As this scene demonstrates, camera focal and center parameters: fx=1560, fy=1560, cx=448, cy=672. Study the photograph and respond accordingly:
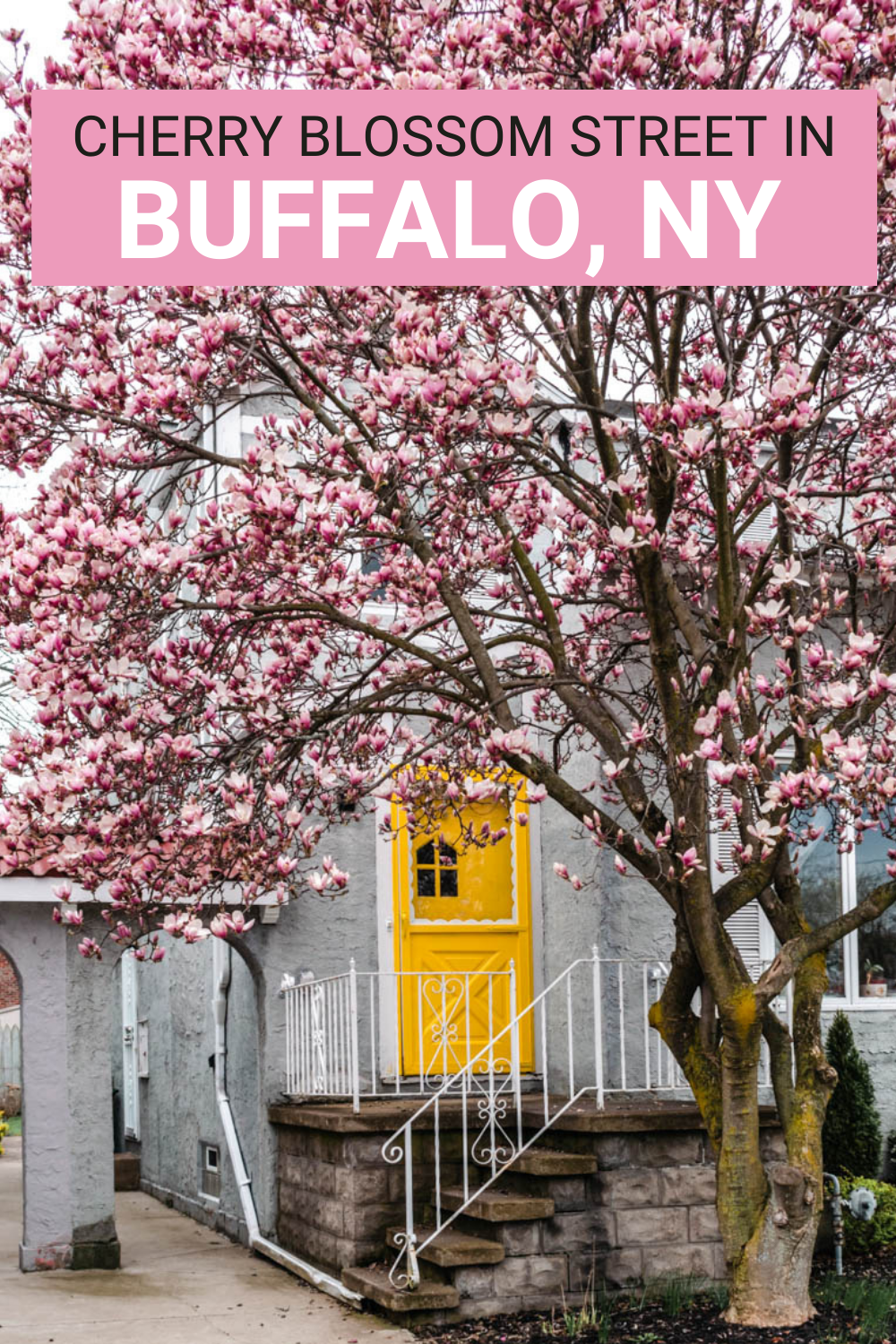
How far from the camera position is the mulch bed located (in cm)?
683

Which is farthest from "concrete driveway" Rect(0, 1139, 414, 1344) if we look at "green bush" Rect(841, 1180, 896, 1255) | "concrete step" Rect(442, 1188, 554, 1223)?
"green bush" Rect(841, 1180, 896, 1255)

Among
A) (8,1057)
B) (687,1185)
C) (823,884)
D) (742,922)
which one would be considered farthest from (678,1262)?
(8,1057)

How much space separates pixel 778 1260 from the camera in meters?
6.94

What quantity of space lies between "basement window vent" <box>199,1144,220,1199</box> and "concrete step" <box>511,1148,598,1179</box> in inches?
174

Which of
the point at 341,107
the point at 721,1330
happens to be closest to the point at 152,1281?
the point at 721,1330

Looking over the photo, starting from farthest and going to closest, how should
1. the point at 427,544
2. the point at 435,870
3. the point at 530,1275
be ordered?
the point at 435,870 < the point at 530,1275 < the point at 427,544

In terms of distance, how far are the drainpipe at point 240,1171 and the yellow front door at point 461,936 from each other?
1.40 metres

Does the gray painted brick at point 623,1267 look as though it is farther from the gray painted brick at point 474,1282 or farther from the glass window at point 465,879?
the glass window at point 465,879

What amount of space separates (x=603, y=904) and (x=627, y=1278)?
8.27 feet

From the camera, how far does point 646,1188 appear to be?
837 cm

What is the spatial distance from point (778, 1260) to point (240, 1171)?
488 cm

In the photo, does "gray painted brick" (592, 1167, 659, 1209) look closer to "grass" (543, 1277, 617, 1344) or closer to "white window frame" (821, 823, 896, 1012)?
"grass" (543, 1277, 617, 1344)

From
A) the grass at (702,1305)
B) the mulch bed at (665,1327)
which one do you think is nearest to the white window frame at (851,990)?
the mulch bed at (665,1327)

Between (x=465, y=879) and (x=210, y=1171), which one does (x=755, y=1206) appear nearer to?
(x=465, y=879)
